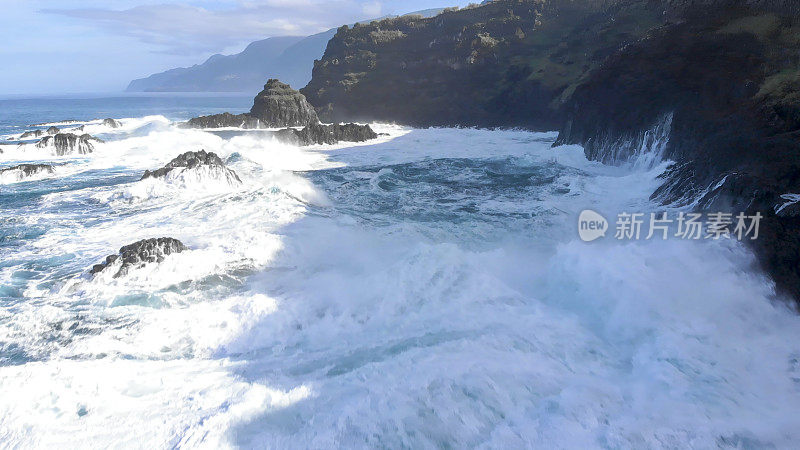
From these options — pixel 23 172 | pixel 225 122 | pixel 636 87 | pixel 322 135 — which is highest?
pixel 636 87

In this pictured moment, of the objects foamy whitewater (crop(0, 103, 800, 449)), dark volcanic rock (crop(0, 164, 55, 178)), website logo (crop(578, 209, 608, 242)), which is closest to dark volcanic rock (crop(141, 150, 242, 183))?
foamy whitewater (crop(0, 103, 800, 449))

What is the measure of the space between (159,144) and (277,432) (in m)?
31.8

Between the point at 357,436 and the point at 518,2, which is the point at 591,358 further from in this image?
the point at 518,2

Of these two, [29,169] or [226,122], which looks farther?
[226,122]

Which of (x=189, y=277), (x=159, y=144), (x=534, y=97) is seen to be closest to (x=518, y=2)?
(x=534, y=97)

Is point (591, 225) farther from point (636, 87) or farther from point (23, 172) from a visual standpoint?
point (23, 172)

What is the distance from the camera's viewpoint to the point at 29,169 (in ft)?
74.3

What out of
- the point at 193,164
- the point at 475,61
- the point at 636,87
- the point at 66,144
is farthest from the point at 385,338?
the point at 475,61

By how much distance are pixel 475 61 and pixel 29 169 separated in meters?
47.1

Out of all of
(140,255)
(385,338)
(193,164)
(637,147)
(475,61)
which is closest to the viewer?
(385,338)

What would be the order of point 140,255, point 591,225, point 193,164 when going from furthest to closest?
point 193,164 → point 591,225 → point 140,255

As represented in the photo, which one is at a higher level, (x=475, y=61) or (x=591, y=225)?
(x=475, y=61)

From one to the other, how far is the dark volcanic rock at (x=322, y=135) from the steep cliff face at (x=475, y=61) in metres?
15.5

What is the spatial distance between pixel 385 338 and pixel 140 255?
648cm
